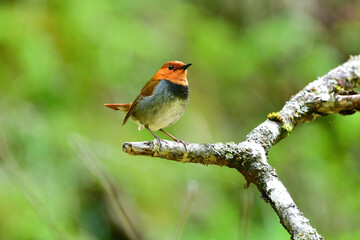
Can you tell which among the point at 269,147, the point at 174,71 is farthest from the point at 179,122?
the point at 269,147

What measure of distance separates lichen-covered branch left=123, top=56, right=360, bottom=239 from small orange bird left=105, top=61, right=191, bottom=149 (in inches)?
25.4

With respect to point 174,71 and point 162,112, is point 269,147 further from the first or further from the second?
point 174,71

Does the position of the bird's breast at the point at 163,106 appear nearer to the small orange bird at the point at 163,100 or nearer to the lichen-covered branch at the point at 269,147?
the small orange bird at the point at 163,100

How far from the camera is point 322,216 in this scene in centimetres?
443

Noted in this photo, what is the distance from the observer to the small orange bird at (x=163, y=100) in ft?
8.56

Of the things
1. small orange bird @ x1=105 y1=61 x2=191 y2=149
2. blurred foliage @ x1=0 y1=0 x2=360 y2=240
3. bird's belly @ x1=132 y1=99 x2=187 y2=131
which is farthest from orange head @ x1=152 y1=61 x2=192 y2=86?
blurred foliage @ x1=0 y1=0 x2=360 y2=240

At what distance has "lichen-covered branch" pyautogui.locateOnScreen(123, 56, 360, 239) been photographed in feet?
5.33

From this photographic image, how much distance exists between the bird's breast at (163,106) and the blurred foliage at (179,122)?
0.47 meters

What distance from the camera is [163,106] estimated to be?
2609mm

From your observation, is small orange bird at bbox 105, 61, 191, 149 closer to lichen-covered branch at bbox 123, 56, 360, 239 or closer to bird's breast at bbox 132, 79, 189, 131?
bird's breast at bbox 132, 79, 189, 131

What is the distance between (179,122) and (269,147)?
2383 millimetres

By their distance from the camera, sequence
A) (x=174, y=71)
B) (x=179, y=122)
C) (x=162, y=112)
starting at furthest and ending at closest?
(x=179, y=122), (x=174, y=71), (x=162, y=112)

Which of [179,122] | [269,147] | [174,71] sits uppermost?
[179,122]

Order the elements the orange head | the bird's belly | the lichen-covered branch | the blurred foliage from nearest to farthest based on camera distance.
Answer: the lichen-covered branch
the bird's belly
the orange head
the blurred foliage
